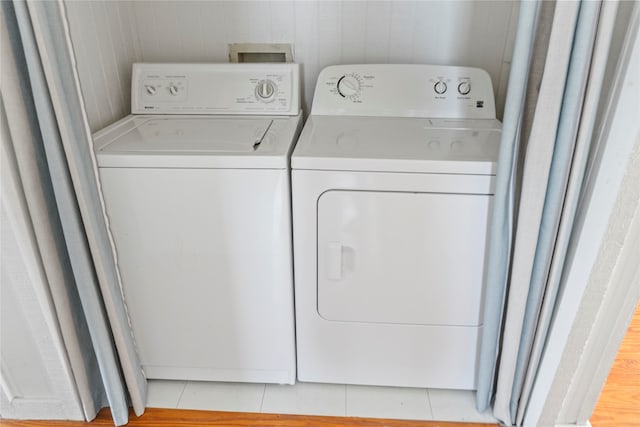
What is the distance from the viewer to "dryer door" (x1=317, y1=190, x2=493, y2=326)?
136 cm

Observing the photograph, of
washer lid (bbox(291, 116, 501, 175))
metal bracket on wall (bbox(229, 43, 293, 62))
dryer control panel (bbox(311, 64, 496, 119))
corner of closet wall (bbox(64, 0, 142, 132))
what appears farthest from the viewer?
metal bracket on wall (bbox(229, 43, 293, 62))

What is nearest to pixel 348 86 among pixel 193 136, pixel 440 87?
pixel 440 87

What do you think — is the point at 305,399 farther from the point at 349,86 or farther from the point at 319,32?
the point at 319,32

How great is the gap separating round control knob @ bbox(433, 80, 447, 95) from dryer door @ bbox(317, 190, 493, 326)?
606mm

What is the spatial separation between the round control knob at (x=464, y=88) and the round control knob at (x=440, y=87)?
0.18 feet

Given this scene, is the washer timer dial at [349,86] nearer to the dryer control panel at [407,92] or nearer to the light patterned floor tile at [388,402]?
the dryer control panel at [407,92]

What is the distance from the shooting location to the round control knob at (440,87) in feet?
5.86

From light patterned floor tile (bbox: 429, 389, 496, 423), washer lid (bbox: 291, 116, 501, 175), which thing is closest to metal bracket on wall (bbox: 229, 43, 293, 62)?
washer lid (bbox: 291, 116, 501, 175)

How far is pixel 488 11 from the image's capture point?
1.83 meters

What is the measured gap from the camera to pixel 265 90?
1.80 meters

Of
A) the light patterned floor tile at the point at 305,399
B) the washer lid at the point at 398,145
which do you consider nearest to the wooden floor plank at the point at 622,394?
the light patterned floor tile at the point at 305,399

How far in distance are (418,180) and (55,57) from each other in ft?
3.13

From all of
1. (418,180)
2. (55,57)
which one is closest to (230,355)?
(418,180)

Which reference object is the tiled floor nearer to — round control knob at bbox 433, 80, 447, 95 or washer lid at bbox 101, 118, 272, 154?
washer lid at bbox 101, 118, 272, 154
